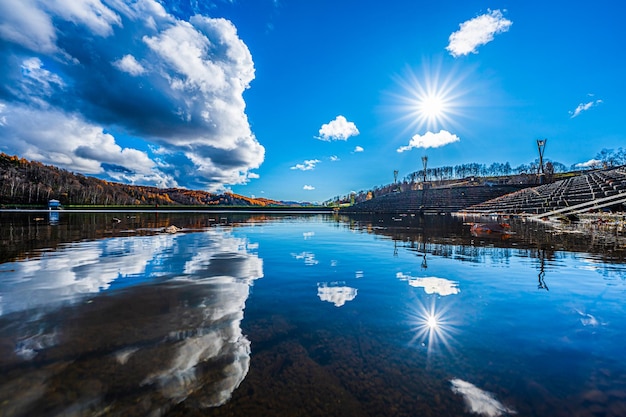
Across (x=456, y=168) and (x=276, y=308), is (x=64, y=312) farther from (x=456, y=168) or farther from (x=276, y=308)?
(x=456, y=168)

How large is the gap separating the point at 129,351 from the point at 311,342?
103 inches

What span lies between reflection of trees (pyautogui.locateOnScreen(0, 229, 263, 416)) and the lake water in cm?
2

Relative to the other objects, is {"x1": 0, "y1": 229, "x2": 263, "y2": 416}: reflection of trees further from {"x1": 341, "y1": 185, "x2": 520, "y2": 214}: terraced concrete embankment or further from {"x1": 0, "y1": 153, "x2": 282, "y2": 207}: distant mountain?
{"x1": 0, "y1": 153, "x2": 282, "y2": 207}: distant mountain

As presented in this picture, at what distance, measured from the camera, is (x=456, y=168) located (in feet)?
637

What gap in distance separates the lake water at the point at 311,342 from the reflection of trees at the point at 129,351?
2 centimetres

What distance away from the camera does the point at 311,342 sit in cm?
424

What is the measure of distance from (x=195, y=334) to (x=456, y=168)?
21839 cm

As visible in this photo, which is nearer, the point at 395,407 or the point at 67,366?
the point at 395,407

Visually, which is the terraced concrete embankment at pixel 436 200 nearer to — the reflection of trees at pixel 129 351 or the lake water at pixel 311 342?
the lake water at pixel 311 342

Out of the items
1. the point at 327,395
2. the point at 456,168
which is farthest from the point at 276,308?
the point at 456,168

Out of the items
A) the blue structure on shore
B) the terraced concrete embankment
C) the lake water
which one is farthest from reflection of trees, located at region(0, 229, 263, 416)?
the blue structure on shore

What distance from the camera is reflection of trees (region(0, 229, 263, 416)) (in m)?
2.91

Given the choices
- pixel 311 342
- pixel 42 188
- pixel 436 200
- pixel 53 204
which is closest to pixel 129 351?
pixel 311 342

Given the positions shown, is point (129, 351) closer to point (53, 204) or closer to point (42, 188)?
point (53, 204)
